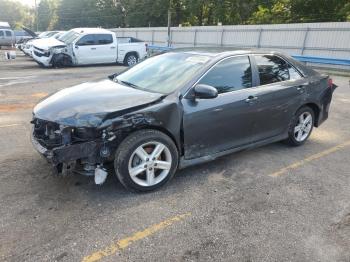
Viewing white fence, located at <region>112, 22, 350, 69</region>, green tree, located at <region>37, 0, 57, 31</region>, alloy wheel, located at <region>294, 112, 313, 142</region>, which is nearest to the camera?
alloy wheel, located at <region>294, 112, 313, 142</region>

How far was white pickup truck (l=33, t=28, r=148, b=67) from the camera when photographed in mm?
15961

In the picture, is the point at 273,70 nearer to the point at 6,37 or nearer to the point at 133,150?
the point at 133,150

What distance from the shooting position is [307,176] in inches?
185

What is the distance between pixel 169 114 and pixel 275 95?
1884 mm

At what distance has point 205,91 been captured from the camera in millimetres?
4082

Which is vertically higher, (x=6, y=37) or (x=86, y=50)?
(x=86, y=50)

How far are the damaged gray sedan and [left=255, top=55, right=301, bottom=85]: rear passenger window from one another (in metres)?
0.02

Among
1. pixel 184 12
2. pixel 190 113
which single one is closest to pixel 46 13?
pixel 184 12

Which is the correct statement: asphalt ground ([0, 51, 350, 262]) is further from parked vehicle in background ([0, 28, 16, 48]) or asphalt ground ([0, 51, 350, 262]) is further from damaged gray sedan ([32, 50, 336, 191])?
parked vehicle in background ([0, 28, 16, 48])

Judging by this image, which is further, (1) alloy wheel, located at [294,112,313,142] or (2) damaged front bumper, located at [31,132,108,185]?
(1) alloy wheel, located at [294,112,313,142]

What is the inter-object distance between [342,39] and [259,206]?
18880 millimetres

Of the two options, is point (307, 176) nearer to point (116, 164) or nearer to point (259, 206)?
point (259, 206)

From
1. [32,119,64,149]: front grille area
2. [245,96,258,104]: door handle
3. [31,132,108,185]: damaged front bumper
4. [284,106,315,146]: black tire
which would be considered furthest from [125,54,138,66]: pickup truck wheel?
[31,132,108,185]: damaged front bumper

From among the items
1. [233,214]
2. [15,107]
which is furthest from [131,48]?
[233,214]
